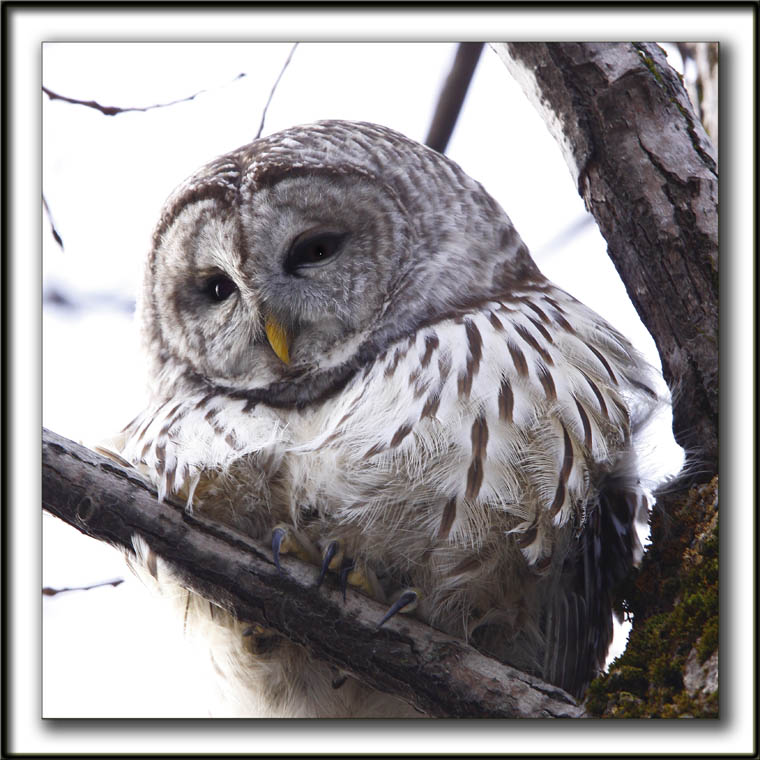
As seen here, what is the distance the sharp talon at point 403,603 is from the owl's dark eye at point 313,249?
91 cm

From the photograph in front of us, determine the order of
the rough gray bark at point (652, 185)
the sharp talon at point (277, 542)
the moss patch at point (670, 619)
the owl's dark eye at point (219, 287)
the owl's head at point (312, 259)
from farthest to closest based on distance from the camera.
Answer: the owl's dark eye at point (219, 287) → the owl's head at point (312, 259) → the rough gray bark at point (652, 185) → the sharp talon at point (277, 542) → the moss patch at point (670, 619)

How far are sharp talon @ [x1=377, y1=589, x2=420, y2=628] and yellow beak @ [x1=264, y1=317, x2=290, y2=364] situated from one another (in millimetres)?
712

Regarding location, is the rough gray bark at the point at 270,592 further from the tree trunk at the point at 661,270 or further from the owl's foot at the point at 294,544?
the tree trunk at the point at 661,270

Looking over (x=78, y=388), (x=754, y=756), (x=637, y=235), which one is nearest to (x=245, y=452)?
(x=78, y=388)

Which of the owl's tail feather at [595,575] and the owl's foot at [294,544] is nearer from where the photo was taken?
the owl's foot at [294,544]

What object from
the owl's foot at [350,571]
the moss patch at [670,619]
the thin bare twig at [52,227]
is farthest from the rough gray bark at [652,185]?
the thin bare twig at [52,227]

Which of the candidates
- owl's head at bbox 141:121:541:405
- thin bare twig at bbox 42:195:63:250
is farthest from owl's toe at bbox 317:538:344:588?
thin bare twig at bbox 42:195:63:250

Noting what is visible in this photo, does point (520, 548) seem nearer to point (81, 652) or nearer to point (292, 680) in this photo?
point (292, 680)

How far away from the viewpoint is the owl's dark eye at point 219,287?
242 centimetres

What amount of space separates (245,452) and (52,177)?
35.2 inches

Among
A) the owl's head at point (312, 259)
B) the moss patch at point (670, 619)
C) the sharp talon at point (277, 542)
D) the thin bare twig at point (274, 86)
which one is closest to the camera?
the moss patch at point (670, 619)

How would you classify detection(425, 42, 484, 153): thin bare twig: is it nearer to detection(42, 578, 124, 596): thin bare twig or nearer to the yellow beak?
the yellow beak

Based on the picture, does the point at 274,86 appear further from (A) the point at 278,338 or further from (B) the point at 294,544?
(B) the point at 294,544

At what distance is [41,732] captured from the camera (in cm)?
190
